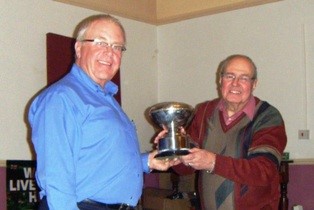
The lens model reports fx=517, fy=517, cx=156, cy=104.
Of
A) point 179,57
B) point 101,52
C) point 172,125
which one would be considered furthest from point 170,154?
point 179,57

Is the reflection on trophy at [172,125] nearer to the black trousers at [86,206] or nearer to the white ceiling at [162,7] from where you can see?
the black trousers at [86,206]

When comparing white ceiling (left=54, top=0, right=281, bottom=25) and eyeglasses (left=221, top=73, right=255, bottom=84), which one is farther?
white ceiling (left=54, top=0, right=281, bottom=25)

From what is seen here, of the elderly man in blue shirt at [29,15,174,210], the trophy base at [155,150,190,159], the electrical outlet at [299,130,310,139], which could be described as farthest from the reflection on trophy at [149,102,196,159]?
the electrical outlet at [299,130,310,139]

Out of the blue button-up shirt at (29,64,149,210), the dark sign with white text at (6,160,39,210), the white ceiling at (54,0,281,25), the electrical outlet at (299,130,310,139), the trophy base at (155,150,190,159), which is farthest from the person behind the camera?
the white ceiling at (54,0,281,25)

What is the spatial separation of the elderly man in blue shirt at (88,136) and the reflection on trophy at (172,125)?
398mm

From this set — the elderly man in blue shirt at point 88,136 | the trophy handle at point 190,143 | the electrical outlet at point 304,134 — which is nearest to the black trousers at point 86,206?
the elderly man in blue shirt at point 88,136

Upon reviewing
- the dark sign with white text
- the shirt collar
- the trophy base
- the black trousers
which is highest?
the shirt collar

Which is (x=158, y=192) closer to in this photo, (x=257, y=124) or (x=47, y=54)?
(x=47, y=54)

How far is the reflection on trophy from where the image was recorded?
236cm

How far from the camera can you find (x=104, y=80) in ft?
6.50

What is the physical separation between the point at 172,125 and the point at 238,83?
17.4 inches

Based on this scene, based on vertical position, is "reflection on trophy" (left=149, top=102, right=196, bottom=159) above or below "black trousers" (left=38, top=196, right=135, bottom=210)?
above

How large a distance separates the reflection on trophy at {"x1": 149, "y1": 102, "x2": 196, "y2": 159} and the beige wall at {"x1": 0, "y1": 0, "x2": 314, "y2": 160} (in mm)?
2008

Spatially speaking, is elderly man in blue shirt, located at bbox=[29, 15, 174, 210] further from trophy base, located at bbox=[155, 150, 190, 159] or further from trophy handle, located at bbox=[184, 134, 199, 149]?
trophy handle, located at bbox=[184, 134, 199, 149]
